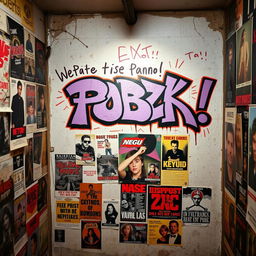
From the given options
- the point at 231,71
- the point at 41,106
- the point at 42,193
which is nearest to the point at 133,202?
the point at 42,193

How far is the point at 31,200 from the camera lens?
6.57 ft

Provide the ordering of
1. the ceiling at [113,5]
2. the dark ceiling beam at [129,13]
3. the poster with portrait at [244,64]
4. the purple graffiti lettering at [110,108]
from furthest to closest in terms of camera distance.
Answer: the purple graffiti lettering at [110,108]
the ceiling at [113,5]
the dark ceiling beam at [129,13]
the poster with portrait at [244,64]

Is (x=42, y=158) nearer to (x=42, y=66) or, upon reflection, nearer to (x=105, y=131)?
(x=105, y=131)

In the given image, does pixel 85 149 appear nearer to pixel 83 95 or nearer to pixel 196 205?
pixel 83 95

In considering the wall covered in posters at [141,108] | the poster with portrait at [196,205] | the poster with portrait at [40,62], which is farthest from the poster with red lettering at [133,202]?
the poster with portrait at [40,62]

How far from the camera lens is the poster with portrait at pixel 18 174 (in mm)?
1724

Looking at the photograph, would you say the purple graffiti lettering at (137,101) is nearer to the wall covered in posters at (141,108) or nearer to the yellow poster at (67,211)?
the wall covered in posters at (141,108)

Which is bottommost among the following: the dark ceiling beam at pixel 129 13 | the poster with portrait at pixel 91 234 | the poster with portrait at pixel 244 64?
the poster with portrait at pixel 91 234

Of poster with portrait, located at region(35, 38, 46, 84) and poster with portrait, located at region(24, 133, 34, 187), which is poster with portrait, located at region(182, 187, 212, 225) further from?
poster with portrait, located at region(35, 38, 46, 84)

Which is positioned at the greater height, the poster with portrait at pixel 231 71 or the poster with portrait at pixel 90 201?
the poster with portrait at pixel 231 71

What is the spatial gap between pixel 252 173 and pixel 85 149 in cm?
145

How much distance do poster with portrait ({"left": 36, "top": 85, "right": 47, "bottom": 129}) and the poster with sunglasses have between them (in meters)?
0.34

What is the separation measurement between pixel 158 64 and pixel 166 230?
1580 millimetres

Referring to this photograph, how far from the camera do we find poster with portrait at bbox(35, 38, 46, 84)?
6.87 feet
